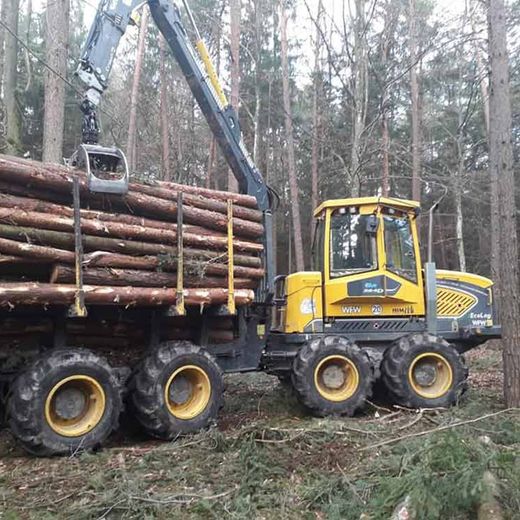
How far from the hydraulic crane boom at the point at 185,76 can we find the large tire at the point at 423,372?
208 cm

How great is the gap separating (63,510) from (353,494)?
2.14 metres

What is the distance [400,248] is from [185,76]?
4117mm

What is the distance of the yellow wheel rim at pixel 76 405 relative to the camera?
592cm

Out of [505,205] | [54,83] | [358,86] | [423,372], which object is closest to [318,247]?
[423,372]

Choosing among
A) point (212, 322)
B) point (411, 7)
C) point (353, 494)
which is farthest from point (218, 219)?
point (411, 7)

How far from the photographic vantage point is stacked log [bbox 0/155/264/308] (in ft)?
19.0

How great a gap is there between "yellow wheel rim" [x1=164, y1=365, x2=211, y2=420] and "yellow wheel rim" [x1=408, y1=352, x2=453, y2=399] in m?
3.10

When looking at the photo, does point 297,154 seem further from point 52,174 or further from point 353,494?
point 353,494

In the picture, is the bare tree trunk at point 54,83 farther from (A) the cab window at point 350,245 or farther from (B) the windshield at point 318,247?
(A) the cab window at point 350,245

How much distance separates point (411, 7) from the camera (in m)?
20.0

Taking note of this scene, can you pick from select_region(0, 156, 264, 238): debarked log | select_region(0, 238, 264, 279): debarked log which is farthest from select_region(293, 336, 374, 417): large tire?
select_region(0, 156, 264, 238): debarked log

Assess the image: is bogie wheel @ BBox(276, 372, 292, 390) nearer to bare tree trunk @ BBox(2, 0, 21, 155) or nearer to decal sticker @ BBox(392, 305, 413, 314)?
decal sticker @ BBox(392, 305, 413, 314)

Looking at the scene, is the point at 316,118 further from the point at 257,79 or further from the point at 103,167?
the point at 103,167

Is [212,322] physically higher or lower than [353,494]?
higher
